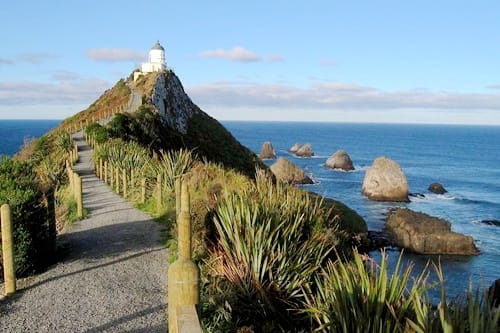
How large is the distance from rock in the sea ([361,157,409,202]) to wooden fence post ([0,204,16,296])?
4740 cm

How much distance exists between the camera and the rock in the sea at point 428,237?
30594mm

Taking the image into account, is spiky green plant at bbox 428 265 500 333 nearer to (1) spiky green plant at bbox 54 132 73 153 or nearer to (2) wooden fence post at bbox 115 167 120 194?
(2) wooden fence post at bbox 115 167 120 194

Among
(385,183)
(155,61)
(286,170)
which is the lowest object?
(385,183)

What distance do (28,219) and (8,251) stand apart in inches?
32.5

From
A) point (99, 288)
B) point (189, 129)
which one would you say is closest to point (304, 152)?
point (189, 129)

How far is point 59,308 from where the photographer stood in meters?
6.81

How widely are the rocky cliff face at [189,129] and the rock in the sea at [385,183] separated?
12.2 meters

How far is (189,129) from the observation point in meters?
53.1

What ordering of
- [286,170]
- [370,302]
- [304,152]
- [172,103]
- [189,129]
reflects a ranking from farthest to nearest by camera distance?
[304,152]
[286,170]
[172,103]
[189,129]
[370,302]

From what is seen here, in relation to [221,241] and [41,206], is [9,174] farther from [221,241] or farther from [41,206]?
[221,241]

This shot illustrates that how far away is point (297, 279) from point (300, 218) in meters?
0.96

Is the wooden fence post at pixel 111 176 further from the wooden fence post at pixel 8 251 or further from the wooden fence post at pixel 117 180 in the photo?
the wooden fence post at pixel 8 251

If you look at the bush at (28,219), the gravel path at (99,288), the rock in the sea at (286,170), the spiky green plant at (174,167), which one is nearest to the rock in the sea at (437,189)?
the rock in the sea at (286,170)

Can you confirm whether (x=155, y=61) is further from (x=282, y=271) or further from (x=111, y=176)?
(x=282, y=271)
